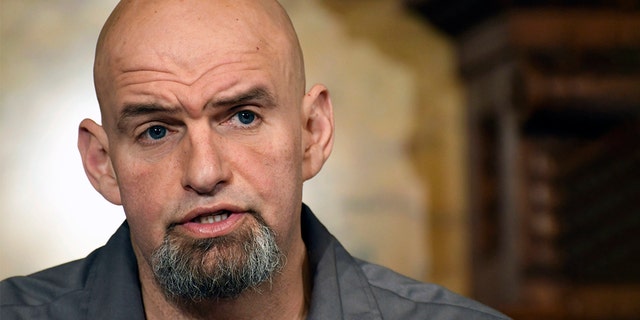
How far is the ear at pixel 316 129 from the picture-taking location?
2393mm

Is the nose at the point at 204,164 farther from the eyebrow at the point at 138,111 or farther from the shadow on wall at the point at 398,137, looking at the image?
A: the shadow on wall at the point at 398,137

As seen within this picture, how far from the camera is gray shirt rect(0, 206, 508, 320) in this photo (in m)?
2.34

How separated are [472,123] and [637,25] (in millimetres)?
720

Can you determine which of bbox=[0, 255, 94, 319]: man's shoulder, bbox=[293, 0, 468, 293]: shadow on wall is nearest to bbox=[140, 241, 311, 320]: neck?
bbox=[0, 255, 94, 319]: man's shoulder

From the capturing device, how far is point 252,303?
7.50 ft

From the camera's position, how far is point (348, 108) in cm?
462

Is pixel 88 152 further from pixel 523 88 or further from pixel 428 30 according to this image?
pixel 428 30

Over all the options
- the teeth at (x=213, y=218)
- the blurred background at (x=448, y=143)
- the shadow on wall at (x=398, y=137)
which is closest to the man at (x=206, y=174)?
the teeth at (x=213, y=218)

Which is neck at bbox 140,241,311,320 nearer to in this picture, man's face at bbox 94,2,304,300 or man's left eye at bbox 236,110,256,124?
man's face at bbox 94,2,304,300

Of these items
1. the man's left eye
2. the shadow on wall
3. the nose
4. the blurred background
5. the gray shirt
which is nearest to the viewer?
the nose

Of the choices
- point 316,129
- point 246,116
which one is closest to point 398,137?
point 316,129

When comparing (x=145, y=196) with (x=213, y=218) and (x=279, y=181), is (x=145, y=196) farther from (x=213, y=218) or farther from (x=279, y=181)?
(x=279, y=181)

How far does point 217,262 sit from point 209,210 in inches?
3.8

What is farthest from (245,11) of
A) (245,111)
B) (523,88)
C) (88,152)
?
(523,88)
